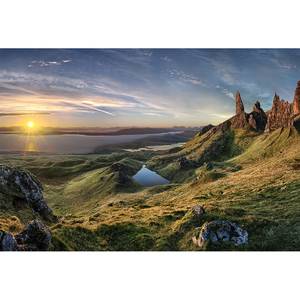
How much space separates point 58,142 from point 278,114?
2160cm

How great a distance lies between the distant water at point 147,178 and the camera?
3626cm

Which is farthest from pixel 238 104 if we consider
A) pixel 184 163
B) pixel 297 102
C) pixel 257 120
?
pixel 257 120

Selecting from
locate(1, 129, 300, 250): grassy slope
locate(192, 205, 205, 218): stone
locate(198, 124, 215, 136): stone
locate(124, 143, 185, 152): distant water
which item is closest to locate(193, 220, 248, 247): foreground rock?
locate(1, 129, 300, 250): grassy slope

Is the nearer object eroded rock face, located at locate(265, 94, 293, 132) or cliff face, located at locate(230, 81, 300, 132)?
cliff face, located at locate(230, 81, 300, 132)

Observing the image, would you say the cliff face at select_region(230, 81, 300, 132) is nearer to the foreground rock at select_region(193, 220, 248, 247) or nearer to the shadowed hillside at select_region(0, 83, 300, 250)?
the shadowed hillside at select_region(0, 83, 300, 250)

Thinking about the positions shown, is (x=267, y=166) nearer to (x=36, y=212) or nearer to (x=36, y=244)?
(x=36, y=212)

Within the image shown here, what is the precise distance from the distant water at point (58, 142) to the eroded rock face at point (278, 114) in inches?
462

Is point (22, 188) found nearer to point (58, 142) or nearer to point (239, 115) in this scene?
point (58, 142)

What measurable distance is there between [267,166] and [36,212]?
2446 centimetres

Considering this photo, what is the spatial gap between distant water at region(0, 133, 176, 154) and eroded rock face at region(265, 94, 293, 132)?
38.5 ft

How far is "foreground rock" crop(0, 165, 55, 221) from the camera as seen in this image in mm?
25312

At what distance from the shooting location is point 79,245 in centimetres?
2166

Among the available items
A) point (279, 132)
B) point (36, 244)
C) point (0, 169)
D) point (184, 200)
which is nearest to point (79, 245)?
point (36, 244)
